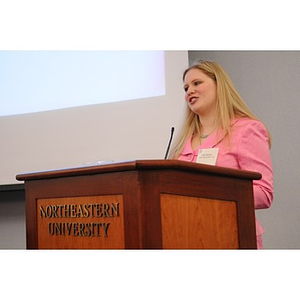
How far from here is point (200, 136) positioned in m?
2.00

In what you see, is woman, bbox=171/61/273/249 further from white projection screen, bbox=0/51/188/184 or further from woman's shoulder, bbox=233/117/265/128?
white projection screen, bbox=0/51/188/184

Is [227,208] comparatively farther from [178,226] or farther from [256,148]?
[256,148]

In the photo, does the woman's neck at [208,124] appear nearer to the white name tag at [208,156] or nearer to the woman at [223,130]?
the woman at [223,130]

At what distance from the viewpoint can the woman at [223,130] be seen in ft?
5.70

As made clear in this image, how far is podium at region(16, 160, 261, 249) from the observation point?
3.66 ft

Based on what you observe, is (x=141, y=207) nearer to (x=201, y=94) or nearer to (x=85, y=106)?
(x=201, y=94)

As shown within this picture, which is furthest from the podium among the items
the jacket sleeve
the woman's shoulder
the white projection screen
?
the white projection screen

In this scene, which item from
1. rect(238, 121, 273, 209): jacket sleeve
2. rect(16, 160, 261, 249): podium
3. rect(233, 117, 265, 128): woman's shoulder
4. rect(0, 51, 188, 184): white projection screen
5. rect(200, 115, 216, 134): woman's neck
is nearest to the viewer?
rect(16, 160, 261, 249): podium

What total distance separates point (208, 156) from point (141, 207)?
0.70m

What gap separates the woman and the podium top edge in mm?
363

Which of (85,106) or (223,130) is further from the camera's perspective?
(85,106)

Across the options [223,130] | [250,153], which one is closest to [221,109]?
[223,130]

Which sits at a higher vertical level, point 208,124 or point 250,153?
point 208,124

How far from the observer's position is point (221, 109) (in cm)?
191
